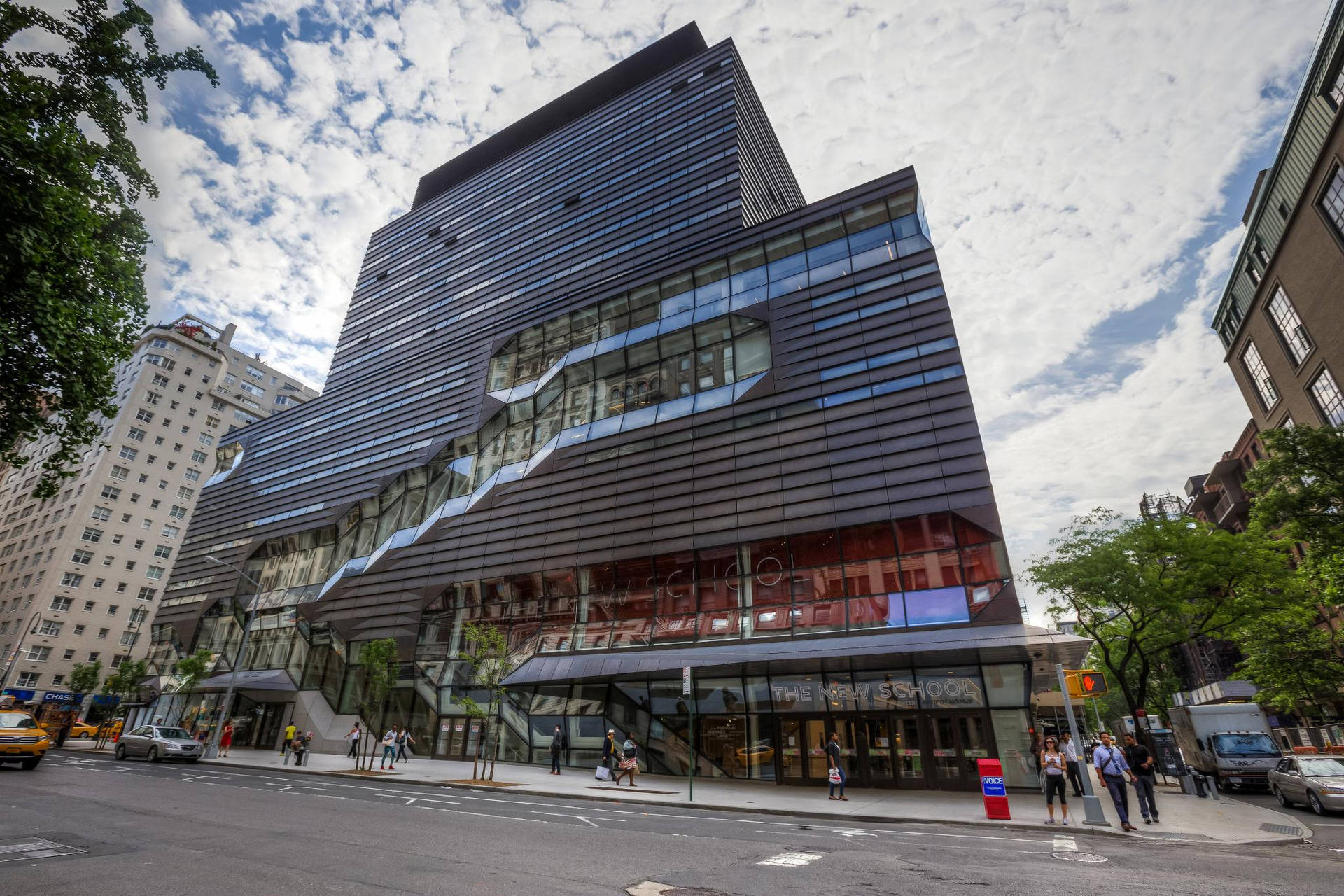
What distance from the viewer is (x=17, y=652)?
61.0 m

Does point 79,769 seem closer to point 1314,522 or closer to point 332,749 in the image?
point 332,749

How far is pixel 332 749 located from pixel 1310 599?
48.7 metres

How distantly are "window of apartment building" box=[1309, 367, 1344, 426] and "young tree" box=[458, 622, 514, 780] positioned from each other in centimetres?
4340

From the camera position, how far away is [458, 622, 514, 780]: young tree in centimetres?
2283

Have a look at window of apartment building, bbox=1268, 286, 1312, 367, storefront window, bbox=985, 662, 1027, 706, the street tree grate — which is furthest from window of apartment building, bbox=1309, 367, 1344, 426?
the street tree grate

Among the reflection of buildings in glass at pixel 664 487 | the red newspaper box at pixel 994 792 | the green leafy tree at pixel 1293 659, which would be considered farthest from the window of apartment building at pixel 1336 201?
the red newspaper box at pixel 994 792

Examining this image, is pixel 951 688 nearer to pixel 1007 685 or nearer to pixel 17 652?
pixel 1007 685

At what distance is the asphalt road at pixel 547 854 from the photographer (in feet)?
22.8

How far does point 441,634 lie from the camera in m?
31.2

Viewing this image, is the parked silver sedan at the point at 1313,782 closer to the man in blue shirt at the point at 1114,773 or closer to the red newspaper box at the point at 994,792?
the man in blue shirt at the point at 1114,773

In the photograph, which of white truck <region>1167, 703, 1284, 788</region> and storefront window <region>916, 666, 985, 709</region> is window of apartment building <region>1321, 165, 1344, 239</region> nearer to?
white truck <region>1167, 703, 1284, 788</region>

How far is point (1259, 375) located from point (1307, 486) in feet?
109

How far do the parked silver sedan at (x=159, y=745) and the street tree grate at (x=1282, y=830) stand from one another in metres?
36.3

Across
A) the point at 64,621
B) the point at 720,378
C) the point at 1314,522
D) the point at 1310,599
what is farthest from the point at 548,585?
the point at 64,621
